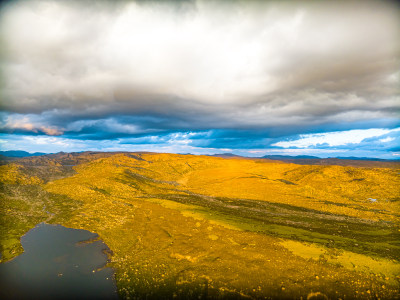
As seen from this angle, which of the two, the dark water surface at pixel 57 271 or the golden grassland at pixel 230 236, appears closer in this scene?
the dark water surface at pixel 57 271

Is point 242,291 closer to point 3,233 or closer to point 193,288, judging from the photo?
point 193,288

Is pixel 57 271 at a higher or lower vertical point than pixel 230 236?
higher

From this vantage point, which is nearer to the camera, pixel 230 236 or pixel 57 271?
pixel 57 271

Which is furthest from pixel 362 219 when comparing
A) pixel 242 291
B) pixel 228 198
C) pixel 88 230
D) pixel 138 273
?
pixel 88 230

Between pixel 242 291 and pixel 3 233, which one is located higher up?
pixel 3 233
